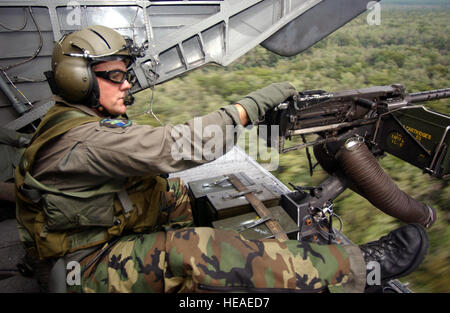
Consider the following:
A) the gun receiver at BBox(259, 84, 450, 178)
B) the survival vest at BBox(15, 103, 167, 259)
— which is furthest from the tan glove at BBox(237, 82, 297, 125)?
the survival vest at BBox(15, 103, 167, 259)

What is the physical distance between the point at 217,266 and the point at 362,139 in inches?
68.5

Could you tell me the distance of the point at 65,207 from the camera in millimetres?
1660

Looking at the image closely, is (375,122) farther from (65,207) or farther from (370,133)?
(65,207)

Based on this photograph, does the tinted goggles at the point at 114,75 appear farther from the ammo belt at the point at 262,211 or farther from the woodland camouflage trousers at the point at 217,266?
the ammo belt at the point at 262,211

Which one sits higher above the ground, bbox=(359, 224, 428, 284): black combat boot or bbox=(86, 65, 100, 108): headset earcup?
bbox=(86, 65, 100, 108): headset earcup

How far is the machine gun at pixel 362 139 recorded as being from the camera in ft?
7.42

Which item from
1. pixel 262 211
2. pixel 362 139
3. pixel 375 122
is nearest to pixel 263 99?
pixel 262 211

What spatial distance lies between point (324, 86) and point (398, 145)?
5463 millimetres

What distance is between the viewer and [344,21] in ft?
18.1

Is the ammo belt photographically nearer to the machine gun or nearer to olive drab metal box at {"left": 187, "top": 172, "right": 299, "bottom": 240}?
olive drab metal box at {"left": 187, "top": 172, "right": 299, "bottom": 240}

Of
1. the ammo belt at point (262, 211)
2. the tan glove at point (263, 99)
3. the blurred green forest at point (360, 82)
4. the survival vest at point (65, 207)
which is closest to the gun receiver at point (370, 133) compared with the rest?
the tan glove at point (263, 99)

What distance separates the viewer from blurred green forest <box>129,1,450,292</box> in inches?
138

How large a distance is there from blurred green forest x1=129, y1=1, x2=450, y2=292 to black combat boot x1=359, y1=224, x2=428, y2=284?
3.37ft

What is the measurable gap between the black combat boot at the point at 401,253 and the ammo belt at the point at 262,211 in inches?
24.2
